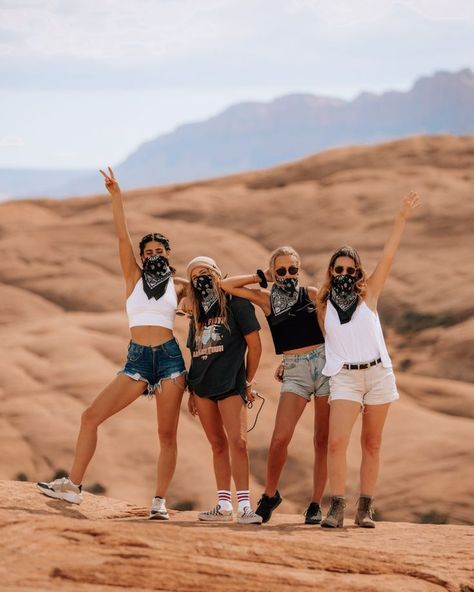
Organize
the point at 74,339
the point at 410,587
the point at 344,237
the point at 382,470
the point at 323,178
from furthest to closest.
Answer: the point at 323,178, the point at 344,237, the point at 74,339, the point at 382,470, the point at 410,587

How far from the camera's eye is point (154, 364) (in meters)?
7.48

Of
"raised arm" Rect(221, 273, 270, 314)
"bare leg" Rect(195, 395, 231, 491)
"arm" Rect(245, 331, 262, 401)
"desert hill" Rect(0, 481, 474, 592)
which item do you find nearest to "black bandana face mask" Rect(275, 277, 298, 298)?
"raised arm" Rect(221, 273, 270, 314)

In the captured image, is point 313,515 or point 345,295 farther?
point 313,515

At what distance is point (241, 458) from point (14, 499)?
5.77 ft

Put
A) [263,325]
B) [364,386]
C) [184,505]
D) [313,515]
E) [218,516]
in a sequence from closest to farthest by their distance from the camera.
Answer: [364,386] < [218,516] < [313,515] < [184,505] < [263,325]

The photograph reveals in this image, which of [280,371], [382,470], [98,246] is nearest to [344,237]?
[98,246]

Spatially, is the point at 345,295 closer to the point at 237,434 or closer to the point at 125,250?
the point at 237,434

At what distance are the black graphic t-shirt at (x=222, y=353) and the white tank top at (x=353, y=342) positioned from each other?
1.93 ft

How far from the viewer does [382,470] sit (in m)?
20.9

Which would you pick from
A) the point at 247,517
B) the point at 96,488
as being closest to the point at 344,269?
the point at 247,517

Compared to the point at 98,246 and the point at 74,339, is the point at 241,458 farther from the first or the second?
the point at 98,246

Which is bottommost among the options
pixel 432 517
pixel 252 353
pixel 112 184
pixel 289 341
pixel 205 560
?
pixel 205 560

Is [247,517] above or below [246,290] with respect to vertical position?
below

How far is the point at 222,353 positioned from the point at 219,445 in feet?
2.45
